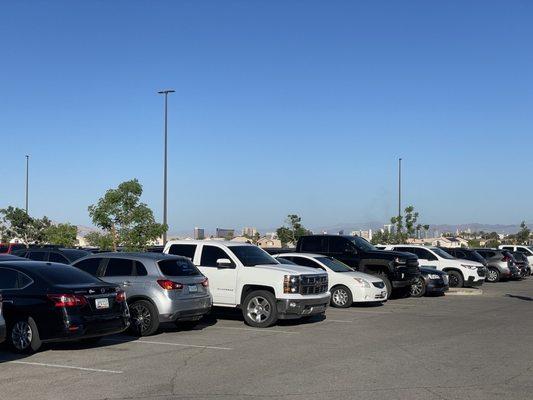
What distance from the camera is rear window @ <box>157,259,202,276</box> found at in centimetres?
1351

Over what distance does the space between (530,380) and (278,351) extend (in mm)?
4117

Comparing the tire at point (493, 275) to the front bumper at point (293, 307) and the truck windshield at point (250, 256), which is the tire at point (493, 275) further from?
the front bumper at point (293, 307)

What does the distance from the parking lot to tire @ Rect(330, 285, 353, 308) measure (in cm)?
328

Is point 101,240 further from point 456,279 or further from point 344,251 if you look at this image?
point 456,279

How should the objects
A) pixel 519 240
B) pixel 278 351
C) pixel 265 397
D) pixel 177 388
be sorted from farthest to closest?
pixel 519 240
pixel 278 351
pixel 177 388
pixel 265 397

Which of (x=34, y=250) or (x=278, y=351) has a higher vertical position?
(x=34, y=250)

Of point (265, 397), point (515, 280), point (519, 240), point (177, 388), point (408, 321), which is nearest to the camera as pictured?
point (265, 397)

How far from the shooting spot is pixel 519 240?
87750 mm

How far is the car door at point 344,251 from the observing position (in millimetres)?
22061

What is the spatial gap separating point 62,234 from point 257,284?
3609 centimetres

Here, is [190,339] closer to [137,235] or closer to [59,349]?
[59,349]

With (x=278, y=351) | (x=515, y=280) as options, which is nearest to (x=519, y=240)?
(x=515, y=280)

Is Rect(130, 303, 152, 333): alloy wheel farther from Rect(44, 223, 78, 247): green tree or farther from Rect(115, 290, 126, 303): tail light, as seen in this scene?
Rect(44, 223, 78, 247): green tree

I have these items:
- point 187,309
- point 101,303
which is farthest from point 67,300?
point 187,309
